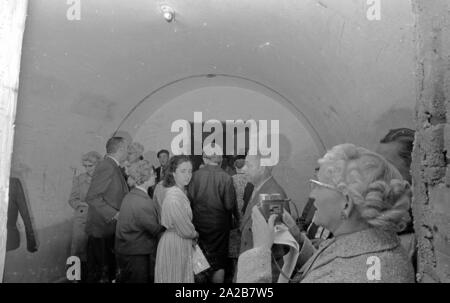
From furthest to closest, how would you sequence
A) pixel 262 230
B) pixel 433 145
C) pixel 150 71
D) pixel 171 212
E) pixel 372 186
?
pixel 150 71, pixel 171 212, pixel 262 230, pixel 433 145, pixel 372 186

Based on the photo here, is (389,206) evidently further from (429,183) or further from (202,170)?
(202,170)

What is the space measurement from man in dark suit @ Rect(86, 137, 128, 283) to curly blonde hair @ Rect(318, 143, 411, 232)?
1028 millimetres

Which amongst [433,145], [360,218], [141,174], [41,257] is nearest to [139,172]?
[141,174]

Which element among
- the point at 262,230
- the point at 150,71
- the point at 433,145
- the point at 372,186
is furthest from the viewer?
the point at 150,71

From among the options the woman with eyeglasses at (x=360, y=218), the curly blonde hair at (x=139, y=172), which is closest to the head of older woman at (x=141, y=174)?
the curly blonde hair at (x=139, y=172)

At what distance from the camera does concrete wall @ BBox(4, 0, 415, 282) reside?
1797mm

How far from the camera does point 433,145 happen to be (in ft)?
4.77

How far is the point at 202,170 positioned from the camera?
181 centimetres

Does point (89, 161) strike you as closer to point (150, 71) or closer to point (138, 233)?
point (138, 233)

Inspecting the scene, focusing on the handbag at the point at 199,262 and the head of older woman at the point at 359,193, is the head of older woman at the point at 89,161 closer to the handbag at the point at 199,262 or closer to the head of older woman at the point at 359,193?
the handbag at the point at 199,262

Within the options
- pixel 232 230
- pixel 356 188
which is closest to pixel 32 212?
pixel 232 230

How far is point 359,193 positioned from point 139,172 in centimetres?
104

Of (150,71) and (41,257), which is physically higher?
(150,71)

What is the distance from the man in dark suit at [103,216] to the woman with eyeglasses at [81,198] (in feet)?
0.07
